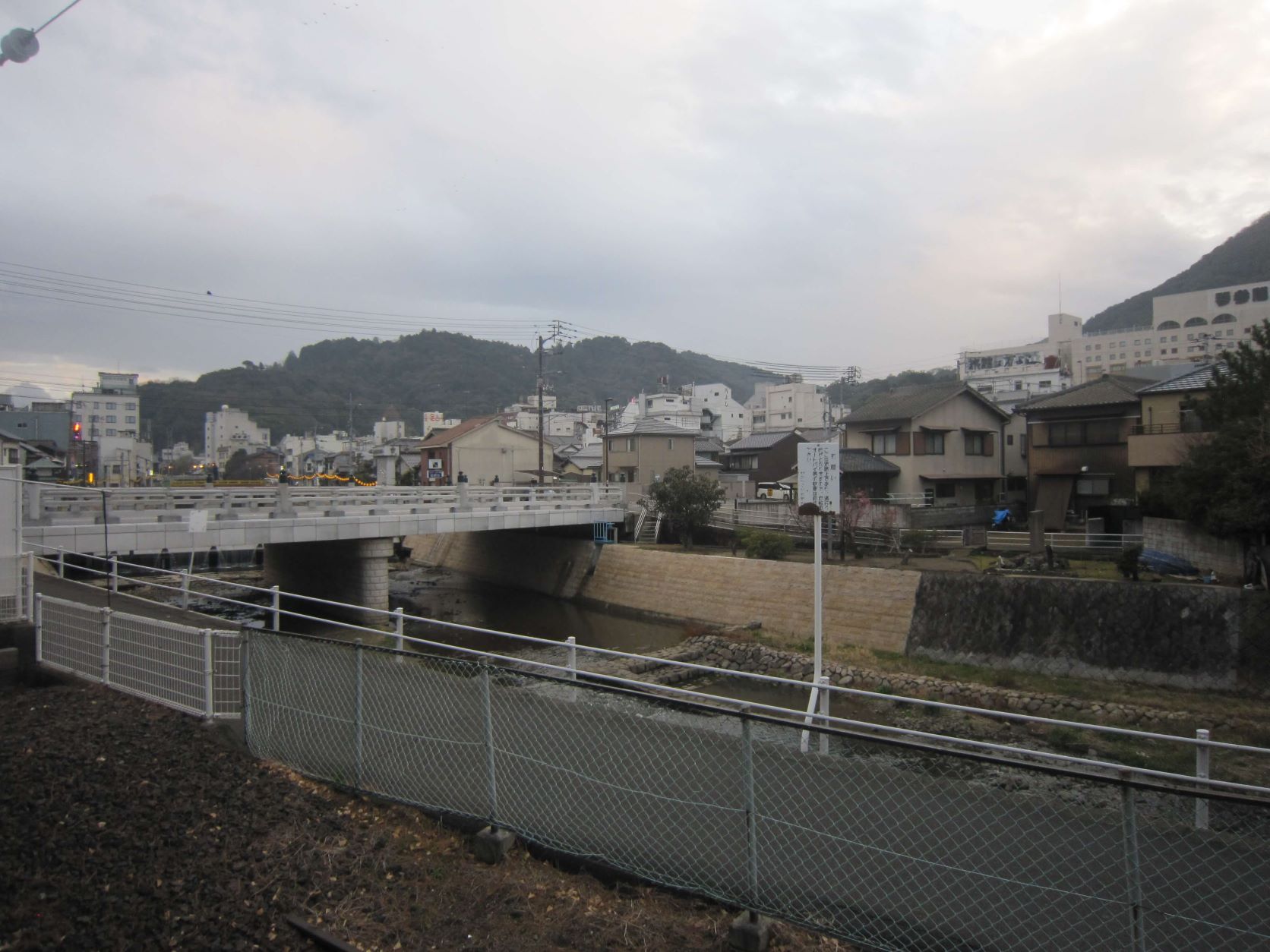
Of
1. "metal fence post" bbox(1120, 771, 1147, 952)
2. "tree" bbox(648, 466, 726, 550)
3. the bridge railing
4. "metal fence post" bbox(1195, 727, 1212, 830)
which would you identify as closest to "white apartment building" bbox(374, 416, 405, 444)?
the bridge railing

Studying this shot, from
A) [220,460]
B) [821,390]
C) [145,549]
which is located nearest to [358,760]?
[145,549]

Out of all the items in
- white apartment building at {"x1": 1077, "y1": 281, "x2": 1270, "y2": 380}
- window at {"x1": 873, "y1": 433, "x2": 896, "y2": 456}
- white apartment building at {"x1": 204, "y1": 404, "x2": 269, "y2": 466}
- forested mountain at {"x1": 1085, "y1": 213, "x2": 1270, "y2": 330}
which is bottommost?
window at {"x1": 873, "y1": 433, "x2": 896, "y2": 456}

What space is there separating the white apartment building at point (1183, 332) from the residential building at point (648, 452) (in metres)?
28.9

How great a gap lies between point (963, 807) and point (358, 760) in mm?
4161

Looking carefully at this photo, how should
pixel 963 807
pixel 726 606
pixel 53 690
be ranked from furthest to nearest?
pixel 726 606
pixel 53 690
pixel 963 807

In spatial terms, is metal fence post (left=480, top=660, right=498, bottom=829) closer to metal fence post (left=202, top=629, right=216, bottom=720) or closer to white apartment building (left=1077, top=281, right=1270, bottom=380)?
metal fence post (left=202, top=629, right=216, bottom=720)

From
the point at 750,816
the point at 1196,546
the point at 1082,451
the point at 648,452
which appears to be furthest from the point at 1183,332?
the point at 750,816

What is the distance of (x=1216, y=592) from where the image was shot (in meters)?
15.7

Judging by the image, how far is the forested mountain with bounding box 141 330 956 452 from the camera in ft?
282

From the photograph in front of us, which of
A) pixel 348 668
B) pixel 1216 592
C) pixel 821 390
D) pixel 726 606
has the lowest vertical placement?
pixel 726 606

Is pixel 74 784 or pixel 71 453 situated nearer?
pixel 74 784

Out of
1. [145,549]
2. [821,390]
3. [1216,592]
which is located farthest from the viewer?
[821,390]

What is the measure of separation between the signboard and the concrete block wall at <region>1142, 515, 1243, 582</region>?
14087 mm

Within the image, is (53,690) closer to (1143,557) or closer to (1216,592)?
(1216,592)
